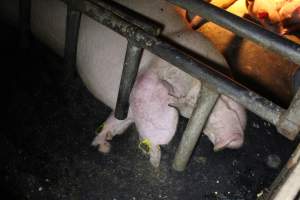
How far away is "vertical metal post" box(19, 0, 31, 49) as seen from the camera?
2.93m

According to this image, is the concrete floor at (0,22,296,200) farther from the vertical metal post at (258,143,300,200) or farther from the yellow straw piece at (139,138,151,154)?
the vertical metal post at (258,143,300,200)

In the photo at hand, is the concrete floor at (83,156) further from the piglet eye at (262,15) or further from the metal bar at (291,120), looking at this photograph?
the piglet eye at (262,15)

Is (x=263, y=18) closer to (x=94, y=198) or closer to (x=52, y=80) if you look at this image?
(x=52, y=80)

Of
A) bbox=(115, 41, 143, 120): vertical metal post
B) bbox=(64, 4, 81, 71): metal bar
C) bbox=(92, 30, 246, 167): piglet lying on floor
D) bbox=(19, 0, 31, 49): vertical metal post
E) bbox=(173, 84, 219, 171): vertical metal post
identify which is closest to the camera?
bbox=(173, 84, 219, 171): vertical metal post

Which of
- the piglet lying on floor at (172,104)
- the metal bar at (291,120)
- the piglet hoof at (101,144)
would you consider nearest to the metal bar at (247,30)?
the metal bar at (291,120)

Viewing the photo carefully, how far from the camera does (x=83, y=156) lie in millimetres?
2631

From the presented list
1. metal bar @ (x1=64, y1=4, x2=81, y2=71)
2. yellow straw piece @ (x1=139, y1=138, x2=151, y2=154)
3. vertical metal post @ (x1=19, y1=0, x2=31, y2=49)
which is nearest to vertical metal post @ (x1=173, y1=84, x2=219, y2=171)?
yellow straw piece @ (x1=139, y1=138, x2=151, y2=154)

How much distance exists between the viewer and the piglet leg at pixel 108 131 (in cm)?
269

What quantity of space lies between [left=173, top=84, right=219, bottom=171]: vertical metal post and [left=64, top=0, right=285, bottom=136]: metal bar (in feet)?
0.34

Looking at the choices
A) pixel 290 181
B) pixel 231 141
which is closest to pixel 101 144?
pixel 231 141

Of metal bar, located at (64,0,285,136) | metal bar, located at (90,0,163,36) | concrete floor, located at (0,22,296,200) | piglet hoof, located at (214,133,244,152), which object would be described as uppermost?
metal bar, located at (90,0,163,36)

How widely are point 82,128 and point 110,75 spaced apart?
1.43 ft

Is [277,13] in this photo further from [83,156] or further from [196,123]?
[83,156]

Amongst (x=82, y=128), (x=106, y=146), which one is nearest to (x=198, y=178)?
(x=106, y=146)
